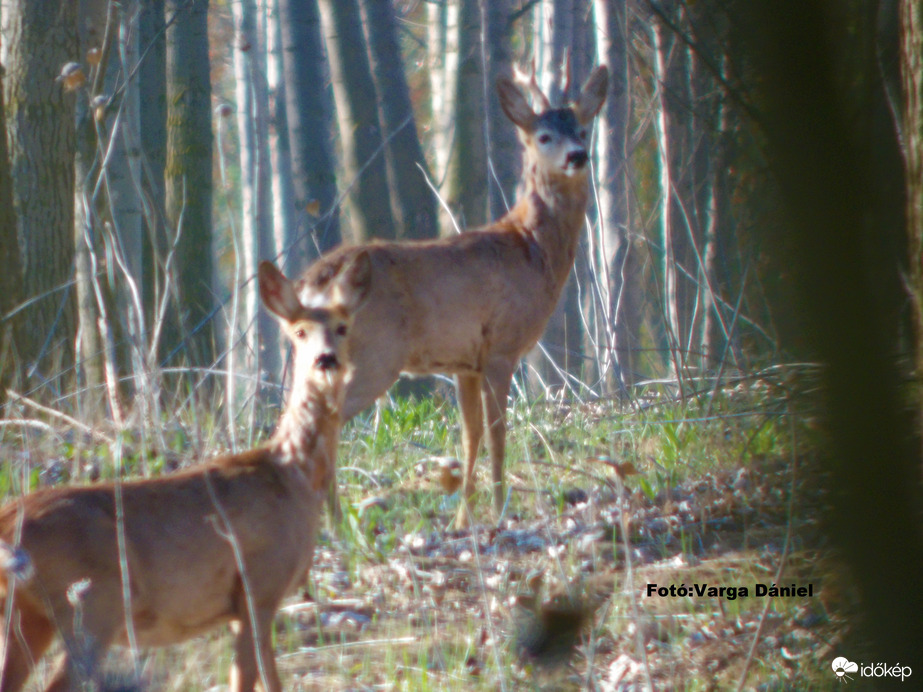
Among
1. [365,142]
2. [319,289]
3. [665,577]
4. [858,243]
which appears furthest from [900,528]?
[365,142]

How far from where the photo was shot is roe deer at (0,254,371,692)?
278 centimetres

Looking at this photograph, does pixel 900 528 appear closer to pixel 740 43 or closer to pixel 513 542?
pixel 740 43

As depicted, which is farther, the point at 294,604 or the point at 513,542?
the point at 513,542

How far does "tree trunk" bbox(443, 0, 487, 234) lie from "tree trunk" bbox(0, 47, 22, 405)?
6.31 m

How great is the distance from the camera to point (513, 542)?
4.92 metres

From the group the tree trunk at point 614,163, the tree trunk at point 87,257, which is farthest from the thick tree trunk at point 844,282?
the tree trunk at point 614,163

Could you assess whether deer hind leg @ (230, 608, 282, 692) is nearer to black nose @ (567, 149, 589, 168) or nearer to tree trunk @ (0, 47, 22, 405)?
black nose @ (567, 149, 589, 168)

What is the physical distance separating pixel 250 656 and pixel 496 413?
3180mm

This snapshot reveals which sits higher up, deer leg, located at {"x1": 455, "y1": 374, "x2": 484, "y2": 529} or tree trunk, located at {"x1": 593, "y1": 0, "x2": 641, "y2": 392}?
tree trunk, located at {"x1": 593, "y1": 0, "x2": 641, "y2": 392}

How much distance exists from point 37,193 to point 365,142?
6.15 m

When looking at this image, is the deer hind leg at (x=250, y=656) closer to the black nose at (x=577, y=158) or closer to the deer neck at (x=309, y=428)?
the deer neck at (x=309, y=428)

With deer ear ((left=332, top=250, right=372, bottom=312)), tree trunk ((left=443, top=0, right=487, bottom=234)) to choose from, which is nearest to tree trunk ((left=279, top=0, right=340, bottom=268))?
tree trunk ((left=443, top=0, right=487, bottom=234))

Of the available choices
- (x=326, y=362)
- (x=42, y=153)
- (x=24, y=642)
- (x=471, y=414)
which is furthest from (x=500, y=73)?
(x=24, y=642)

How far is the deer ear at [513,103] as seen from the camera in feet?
23.3
